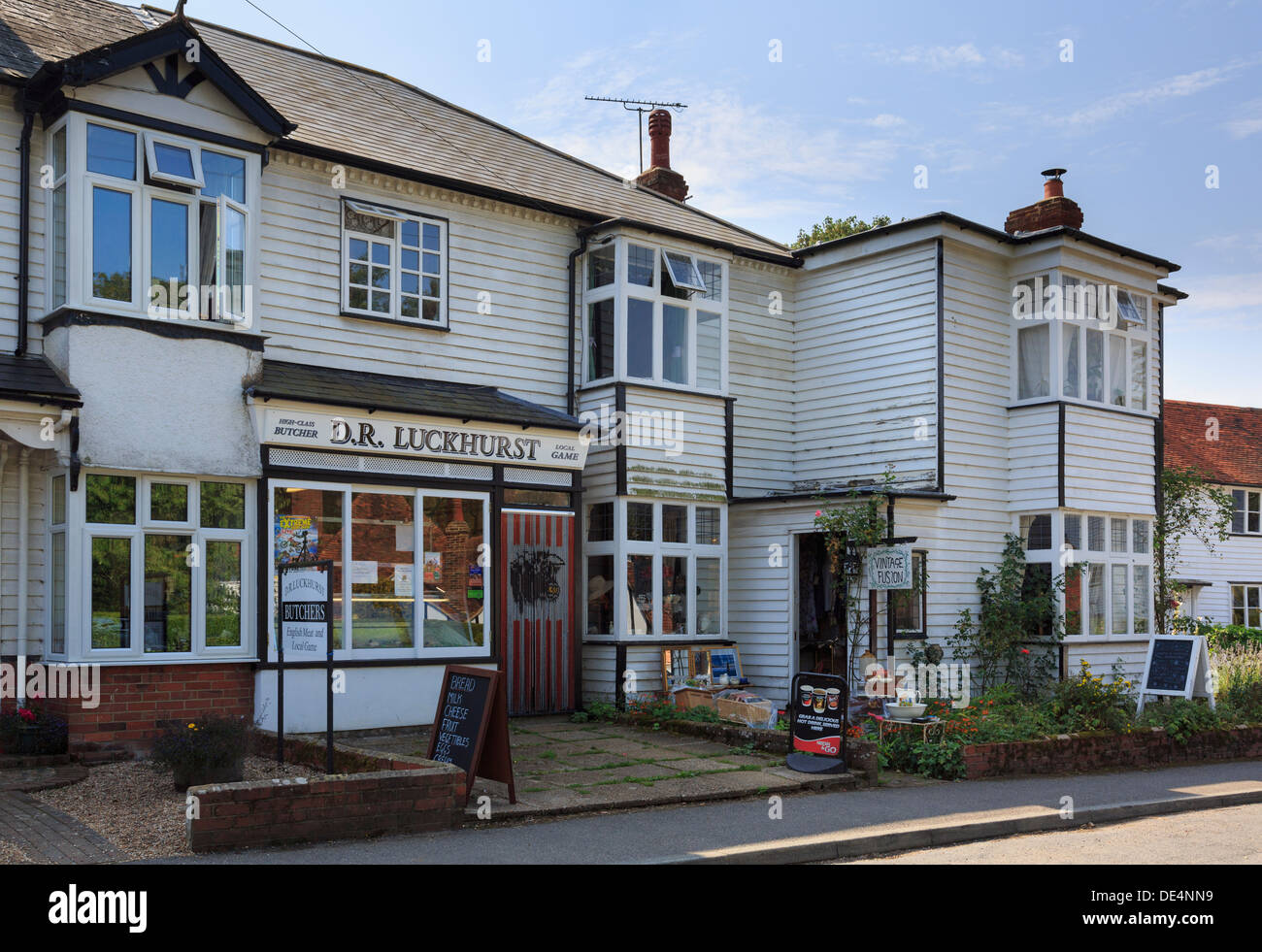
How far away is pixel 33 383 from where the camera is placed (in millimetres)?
10359

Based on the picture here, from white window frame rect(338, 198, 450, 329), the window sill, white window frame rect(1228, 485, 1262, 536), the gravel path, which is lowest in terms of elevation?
the gravel path

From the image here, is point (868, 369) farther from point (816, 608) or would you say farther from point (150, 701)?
point (150, 701)

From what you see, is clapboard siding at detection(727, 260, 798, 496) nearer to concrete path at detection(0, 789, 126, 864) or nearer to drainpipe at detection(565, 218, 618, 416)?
drainpipe at detection(565, 218, 618, 416)

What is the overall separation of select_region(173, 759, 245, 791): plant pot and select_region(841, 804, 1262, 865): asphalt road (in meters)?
4.86

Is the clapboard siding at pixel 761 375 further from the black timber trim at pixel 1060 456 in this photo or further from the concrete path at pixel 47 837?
the concrete path at pixel 47 837

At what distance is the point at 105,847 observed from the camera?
7.53 meters

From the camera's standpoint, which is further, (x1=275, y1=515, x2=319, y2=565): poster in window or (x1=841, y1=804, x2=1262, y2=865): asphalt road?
(x1=275, y1=515, x2=319, y2=565): poster in window

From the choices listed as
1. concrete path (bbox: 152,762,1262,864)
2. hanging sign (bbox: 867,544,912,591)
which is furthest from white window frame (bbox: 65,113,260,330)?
hanging sign (bbox: 867,544,912,591)

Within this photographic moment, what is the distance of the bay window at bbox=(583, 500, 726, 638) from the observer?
48.9 feet

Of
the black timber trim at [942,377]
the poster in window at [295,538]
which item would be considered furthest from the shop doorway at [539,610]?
the black timber trim at [942,377]

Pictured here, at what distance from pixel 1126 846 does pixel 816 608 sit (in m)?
7.78

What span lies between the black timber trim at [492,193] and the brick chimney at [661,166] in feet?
12.6

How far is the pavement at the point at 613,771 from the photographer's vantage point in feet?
31.0

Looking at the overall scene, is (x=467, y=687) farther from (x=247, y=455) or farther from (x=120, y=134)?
(x=120, y=134)
